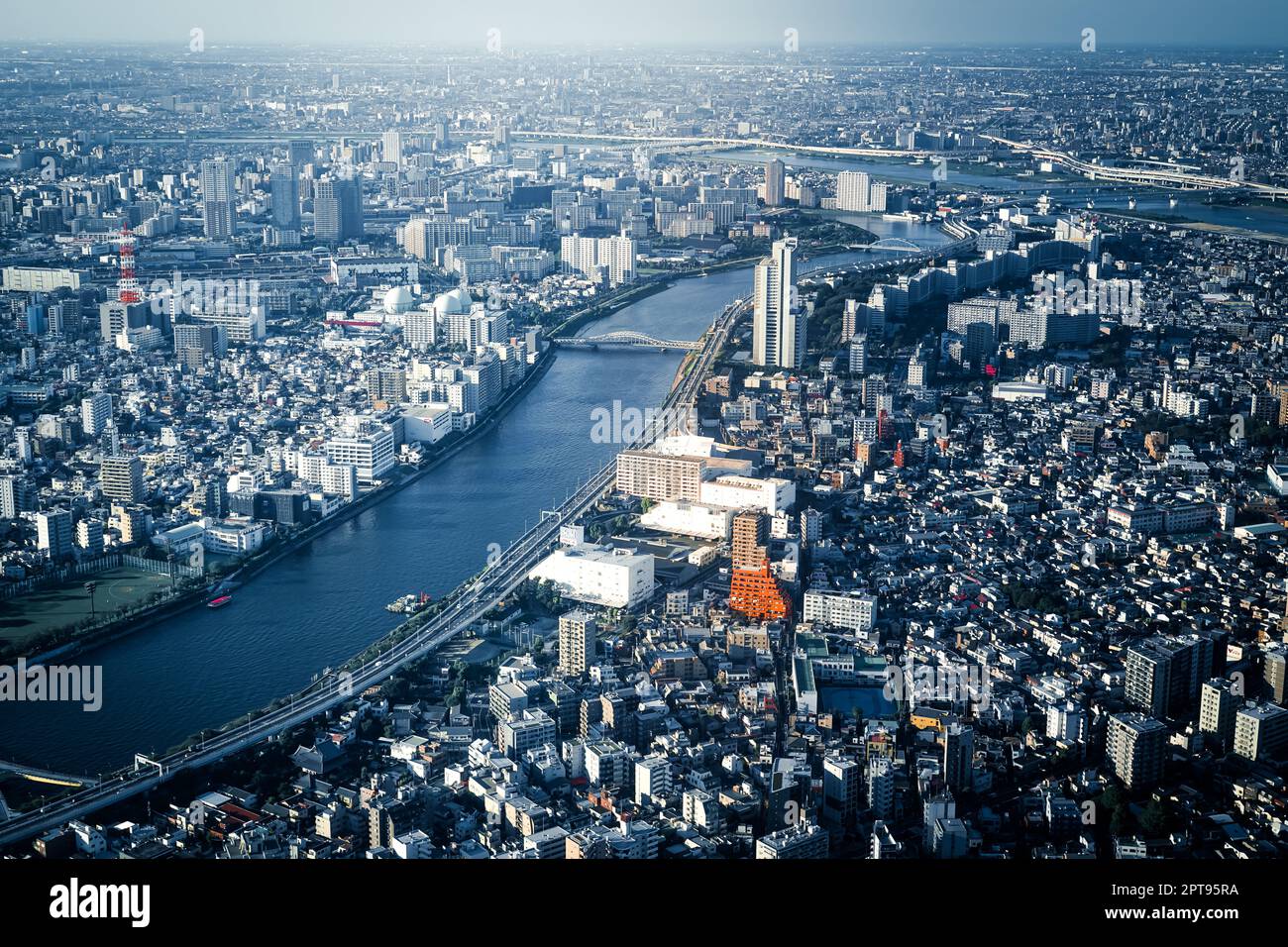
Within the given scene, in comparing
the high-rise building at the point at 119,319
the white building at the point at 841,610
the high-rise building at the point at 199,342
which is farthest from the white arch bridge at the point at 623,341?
the white building at the point at 841,610

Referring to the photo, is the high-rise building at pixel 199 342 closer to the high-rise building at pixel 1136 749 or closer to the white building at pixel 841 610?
the white building at pixel 841 610

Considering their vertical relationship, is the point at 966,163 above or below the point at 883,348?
above

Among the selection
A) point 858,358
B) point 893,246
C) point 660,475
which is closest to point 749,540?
point 660,475

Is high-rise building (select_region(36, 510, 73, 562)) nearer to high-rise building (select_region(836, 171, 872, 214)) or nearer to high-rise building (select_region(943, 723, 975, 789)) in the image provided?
high-rise building (select_region(943, 723, 975, 789))

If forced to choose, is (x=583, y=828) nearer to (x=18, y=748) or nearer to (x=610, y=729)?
(x=610, y=729)

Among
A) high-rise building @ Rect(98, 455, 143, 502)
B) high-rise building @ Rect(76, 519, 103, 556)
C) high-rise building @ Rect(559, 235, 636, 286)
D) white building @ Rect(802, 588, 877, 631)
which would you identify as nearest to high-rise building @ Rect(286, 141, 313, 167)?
high-rise building @ Rect(559, 235, 636, 286)

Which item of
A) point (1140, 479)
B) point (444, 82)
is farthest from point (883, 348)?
point (444, 82)

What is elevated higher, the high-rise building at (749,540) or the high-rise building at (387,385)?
the high-rise building at (387,385)
